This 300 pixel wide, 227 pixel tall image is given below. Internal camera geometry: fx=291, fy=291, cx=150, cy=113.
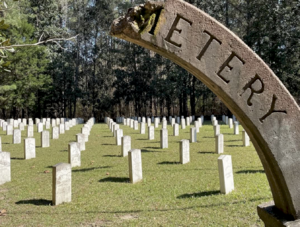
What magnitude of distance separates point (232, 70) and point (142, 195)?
4.45 meters

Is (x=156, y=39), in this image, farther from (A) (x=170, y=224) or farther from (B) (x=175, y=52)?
(A) (x=170, y=224)

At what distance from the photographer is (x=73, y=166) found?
9.56 m

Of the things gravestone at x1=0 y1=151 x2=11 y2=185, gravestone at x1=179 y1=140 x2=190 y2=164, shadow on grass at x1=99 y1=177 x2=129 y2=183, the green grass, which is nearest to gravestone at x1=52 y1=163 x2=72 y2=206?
the green grass

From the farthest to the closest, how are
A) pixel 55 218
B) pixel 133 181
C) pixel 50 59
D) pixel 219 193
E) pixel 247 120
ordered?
pixel 50 59, pixel 133 181, pixel 219 193, pixel 55 218, pixel 247 120

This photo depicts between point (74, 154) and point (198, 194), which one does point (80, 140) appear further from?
point (198, 194)

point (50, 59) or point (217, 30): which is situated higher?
point (50, 59)

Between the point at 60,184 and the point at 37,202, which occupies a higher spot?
the point at 60,184

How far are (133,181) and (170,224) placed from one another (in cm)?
276

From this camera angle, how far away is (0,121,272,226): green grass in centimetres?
524

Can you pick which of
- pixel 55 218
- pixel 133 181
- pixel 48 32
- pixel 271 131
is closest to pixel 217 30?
pixel 271 131

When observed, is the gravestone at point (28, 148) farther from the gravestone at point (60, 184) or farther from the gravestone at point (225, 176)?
the gravestone at point (225, 176)

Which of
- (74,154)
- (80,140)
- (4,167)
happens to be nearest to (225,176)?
(74,154)

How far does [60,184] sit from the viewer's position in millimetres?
6125

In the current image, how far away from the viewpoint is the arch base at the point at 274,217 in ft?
9.58
